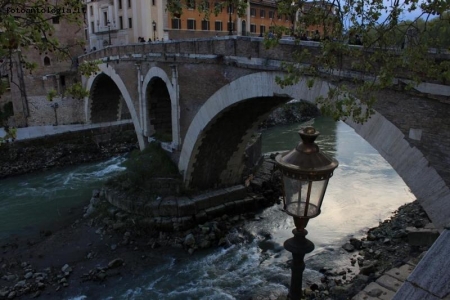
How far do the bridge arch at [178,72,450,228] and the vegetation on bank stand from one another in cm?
42

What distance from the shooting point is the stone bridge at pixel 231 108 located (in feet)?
15.5

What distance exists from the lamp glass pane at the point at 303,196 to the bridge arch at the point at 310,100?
2.84 meters

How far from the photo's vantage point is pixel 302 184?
2.33 m

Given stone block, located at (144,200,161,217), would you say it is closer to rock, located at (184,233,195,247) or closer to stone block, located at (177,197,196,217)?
stone block, located at (177,197,196,217)

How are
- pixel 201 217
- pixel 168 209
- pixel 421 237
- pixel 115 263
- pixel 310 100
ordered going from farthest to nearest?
1. pixel 201 217
2. pixel 168 209
3. pixel 115 263
4. pixel 421 237
5. pixel 310 100

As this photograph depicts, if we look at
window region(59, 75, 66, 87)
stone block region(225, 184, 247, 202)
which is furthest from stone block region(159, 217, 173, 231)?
window region(59, 75, 66, 87)

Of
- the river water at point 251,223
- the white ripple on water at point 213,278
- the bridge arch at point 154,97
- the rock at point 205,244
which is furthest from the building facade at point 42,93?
the white ripple on water at point 213,278

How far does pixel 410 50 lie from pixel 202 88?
562 centimetres

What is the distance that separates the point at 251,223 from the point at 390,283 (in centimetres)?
490

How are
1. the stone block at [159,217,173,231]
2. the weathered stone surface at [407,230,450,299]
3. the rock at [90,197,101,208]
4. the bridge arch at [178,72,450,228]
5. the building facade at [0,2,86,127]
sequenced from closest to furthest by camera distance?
1. the weathered stone surface at [407,230,450,299]
2. the bridge arch at [178,72,450,228]
3. the stone block at [159,217,173,231]
4. the rock at [90,197,101,208]
5. the building facade at [0,2,86,127]

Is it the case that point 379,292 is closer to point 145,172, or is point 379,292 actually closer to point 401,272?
point 401,272

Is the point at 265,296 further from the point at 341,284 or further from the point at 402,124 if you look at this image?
the point at 402,124

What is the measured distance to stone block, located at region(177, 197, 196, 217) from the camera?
964 centimetres

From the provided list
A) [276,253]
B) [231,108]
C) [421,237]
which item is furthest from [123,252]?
[421,237]
